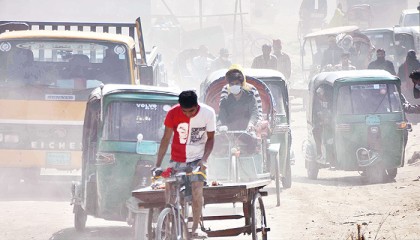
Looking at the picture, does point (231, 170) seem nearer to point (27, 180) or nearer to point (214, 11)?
point (27, 180)

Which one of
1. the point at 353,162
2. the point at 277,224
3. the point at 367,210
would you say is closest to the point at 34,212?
the point at 277,224

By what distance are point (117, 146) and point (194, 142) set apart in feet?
8.50

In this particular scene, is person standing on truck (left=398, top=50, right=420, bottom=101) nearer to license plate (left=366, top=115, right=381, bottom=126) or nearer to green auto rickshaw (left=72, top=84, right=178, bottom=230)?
license plate (left=366, top=115, right=381, bottom=126)

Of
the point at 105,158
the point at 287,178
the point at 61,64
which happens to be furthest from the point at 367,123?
the point at 105,158

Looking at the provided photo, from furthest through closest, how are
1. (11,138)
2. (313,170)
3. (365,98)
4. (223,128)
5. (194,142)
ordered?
(313,170) < (365,98) < (11,138) < (223,128) < (194,142)

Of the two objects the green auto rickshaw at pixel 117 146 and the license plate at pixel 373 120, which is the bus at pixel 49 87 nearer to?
the green auto rickshaw at pixel 117 146

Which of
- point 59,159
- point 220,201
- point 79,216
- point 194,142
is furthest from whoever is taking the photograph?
point 59,159

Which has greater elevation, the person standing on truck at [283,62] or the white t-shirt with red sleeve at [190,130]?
the person standing on truck at [283,62]

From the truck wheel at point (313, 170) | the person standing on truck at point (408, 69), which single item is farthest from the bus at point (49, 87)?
the person standing on truck at point (408, 69)

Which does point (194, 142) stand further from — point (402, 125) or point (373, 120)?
point (402, 125)

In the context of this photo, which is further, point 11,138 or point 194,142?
point 11,138

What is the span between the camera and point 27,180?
17.3 m

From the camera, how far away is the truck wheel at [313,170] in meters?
20.0

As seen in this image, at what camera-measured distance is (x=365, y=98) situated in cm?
1886
